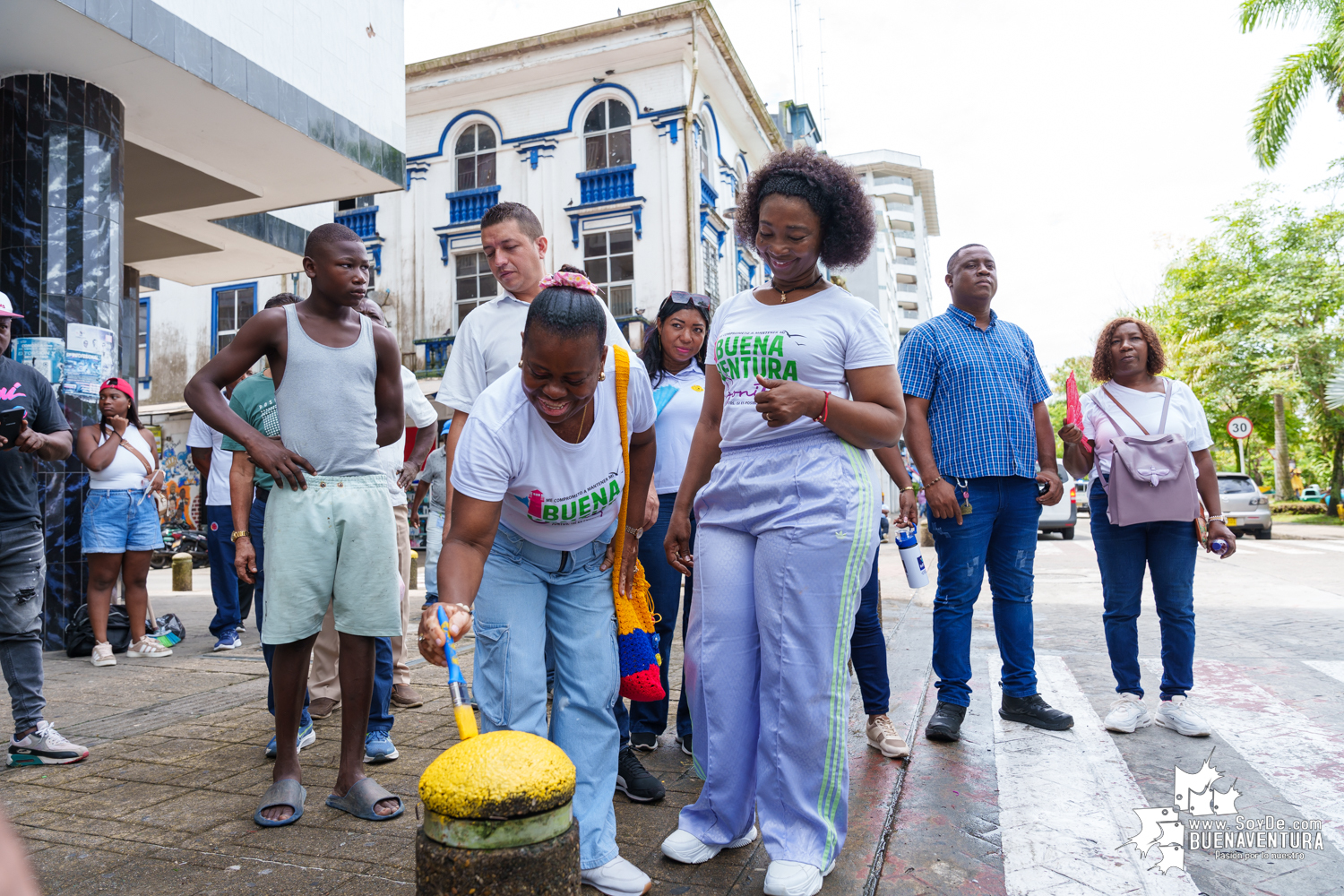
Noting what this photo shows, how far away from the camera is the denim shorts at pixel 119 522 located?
21.2ft

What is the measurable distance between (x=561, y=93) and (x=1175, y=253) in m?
25.8

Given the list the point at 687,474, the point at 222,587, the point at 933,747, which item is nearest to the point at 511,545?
the point at 687,474

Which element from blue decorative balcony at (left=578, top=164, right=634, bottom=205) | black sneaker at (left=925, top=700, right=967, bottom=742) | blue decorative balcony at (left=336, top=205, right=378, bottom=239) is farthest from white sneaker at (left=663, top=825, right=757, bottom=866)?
blue decorative balcony at (left=336, top=205, right=378, bottom=239)

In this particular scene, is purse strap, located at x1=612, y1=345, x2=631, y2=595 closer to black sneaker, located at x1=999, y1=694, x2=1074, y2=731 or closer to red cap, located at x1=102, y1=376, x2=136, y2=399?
black sneaker, located at x1=999, y1=694, x2=1074, y2=731

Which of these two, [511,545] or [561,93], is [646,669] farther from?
[561,93]

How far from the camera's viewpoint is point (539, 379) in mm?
2430

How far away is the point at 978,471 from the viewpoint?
4.22 meters

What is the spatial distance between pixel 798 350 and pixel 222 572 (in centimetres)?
565

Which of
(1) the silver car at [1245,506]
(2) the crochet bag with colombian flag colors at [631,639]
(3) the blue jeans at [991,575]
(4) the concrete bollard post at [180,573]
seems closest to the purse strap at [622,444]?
(2) the crochet bag with colombian flag colors at [631,639]

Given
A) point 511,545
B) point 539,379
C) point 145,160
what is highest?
point 145,160

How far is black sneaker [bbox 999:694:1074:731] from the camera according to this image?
425cm

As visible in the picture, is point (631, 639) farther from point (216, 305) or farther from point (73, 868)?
point (216, 305)

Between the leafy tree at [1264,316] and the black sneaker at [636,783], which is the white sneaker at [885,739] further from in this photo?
the leafy tree at [1264,316]

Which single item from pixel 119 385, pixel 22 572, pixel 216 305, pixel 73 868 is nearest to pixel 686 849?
pixel 73 868
